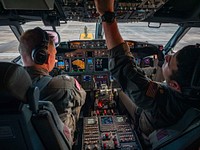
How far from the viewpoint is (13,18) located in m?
2.33

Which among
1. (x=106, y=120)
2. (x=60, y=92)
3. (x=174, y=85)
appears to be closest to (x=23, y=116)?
(x=60, y=92)

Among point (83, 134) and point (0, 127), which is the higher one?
point (0, 127)

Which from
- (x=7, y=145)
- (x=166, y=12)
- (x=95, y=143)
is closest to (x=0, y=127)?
(x=7, y=145)

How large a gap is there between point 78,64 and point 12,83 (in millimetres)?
2227

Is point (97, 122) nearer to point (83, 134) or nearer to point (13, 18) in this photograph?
point (83, 134)

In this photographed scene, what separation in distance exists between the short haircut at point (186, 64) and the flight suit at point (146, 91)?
3.5 inches

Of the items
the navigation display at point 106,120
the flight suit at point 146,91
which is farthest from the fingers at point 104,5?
the navigation display at point 106,120

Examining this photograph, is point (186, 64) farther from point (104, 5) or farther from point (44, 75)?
point (44, 75)

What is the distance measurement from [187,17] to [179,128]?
1808 mm

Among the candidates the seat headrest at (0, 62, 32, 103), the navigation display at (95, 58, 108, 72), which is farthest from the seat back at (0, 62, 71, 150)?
the navigation display at (95, 58, 108, 72)

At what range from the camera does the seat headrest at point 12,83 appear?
689 millimetres

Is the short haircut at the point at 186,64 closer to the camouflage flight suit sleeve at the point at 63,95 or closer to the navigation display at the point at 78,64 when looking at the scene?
the camouflage flight suit sleeve at the point at 63,95

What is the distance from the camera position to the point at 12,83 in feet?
2.29

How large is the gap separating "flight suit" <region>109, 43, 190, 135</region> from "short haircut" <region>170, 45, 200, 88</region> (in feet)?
0.29
